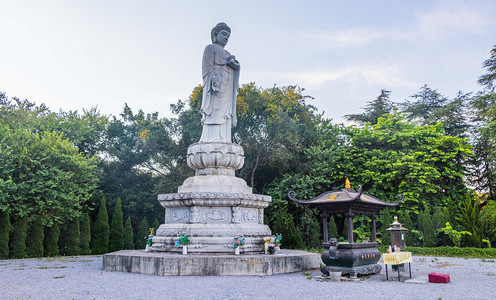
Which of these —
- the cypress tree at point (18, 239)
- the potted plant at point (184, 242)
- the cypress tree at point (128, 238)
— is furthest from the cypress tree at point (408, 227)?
the cypress tree at point (18, 239)

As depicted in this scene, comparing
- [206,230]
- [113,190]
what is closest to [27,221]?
[113,190]

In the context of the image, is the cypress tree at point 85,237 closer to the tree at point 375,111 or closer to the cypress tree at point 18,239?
the cypress tree at point 18,239

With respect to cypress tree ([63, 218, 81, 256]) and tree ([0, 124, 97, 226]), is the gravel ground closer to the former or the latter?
tree ([0, 124, 97, 226])

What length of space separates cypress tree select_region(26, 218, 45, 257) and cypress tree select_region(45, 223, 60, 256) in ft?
1.58

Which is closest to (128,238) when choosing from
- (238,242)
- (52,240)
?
(52,240)

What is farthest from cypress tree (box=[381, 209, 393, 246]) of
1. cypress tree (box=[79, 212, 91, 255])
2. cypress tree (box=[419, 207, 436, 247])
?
cypress tree (box=[79, 212, 91, 255])

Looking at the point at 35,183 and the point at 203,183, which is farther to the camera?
the point at 35,183

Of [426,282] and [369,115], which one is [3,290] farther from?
[369,115]

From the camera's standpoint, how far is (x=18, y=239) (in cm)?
1590

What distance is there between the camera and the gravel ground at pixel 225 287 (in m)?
6.23

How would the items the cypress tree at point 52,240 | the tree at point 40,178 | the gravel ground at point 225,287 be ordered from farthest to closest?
the cypress tree at point 52,240 → the tree at point 40,178 → the gravel ground at point 225,287

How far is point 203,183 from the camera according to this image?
1092 cm

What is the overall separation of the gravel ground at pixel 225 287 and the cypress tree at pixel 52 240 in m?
8.94

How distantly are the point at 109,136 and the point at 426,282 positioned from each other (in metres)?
21.3
